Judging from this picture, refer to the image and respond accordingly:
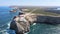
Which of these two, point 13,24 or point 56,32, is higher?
point 13,24

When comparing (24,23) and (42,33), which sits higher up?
(24,23)

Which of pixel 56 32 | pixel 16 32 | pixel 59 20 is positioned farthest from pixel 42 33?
pixel 59 20

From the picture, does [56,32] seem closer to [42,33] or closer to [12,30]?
[42,33]

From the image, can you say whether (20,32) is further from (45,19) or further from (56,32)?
(45,19)

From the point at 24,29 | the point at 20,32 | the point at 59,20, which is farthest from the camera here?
Result: the point at 59,20

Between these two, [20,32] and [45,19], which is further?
[45,19]

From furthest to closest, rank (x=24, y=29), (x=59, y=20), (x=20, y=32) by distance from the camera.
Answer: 1. (x=59, y=20)
2. (x=24, y=29)
3. (x=20, y=32)

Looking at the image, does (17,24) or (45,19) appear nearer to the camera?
(17,24)

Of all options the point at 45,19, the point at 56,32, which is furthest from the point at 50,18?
the point at 56,32
